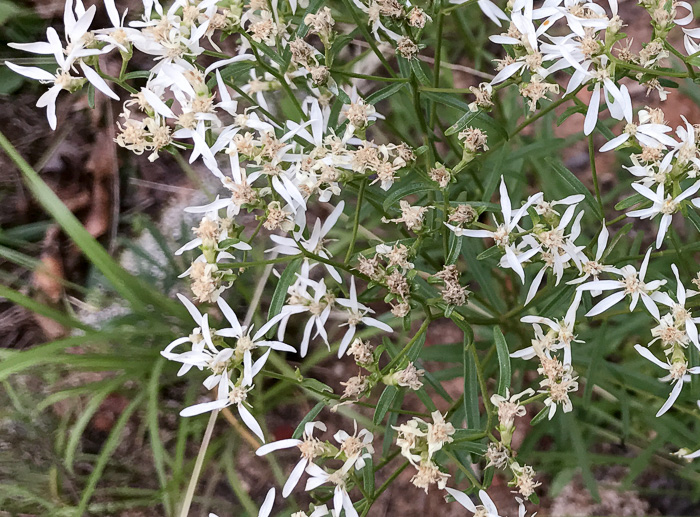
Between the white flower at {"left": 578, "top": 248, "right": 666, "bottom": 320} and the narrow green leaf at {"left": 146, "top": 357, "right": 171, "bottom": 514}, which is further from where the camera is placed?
the narrow green leaf at {"left": 146, "top": 357, "right": 171, "bottom": 514}

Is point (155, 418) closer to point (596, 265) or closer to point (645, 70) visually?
point (596, 265)

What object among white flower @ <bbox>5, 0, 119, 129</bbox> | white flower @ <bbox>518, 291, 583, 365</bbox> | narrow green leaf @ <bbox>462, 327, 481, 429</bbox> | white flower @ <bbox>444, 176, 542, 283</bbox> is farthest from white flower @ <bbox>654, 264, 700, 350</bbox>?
white flower @ <bbox>5, 0, 119, 129</bbox>

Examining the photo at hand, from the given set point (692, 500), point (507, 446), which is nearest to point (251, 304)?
point (507, 446)

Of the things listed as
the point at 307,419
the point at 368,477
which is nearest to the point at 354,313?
the point at 307,419

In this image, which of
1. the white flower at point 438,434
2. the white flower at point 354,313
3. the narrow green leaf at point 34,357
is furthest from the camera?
the narrow green leaf at point 34,357

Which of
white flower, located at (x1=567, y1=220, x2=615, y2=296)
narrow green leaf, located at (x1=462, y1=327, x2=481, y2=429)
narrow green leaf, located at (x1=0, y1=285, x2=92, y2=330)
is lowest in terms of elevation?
narrow green leaf, located at (x1=0, y1=285, x2=92, y2=330)

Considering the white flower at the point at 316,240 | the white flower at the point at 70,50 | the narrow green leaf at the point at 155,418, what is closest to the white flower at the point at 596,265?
the white flower at the point at 316,240

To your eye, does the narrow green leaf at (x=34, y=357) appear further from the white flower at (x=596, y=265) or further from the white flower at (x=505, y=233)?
the white flower at (x=596, y=265)

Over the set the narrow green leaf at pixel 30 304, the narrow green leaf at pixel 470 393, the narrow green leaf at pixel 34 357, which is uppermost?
the narrow green leaf at pixel 470 393

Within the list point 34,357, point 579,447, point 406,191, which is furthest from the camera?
point 579,447

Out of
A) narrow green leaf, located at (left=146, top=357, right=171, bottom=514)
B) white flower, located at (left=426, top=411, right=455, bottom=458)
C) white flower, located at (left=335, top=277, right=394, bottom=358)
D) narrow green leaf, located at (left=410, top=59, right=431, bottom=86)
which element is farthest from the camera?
narrow green leaf, located at (left=146, top=357, right=171, bottom=514)

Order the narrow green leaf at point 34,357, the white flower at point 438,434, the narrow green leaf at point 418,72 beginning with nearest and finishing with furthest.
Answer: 1. the white flower at point 438,434
2. the narrow green leaf at point 418,72
3. the narrow green leaf at point 34,357

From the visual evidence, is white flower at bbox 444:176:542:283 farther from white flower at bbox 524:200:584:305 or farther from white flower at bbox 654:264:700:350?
white flower at bbox 654:264:700:350
